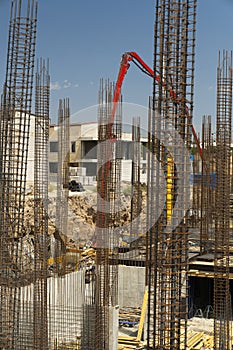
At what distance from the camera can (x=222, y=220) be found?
9.05 meters

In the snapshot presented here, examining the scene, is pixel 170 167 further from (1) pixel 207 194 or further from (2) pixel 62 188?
(1) pixel 207 194

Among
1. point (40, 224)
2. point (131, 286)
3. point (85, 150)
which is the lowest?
point (131, 286)

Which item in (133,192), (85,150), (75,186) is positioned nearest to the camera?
(133,192)

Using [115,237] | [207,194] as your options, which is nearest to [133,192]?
[207,194]

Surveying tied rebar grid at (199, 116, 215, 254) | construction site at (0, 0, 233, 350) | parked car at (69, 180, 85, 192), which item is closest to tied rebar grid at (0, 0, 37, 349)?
construction site at (0, 0, 233, 350)

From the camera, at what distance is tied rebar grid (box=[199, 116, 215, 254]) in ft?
46.1

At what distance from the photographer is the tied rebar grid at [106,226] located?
27.2 ft

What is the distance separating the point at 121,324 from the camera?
421 inches

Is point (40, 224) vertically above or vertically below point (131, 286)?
above

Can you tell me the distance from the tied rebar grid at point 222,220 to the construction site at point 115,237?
0.02m

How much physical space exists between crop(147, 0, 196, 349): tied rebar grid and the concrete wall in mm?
5907

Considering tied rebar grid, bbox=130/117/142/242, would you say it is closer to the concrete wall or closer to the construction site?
the construction site

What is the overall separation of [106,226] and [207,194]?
672 centimetres

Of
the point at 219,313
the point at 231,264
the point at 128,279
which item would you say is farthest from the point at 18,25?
the point at 231,264
